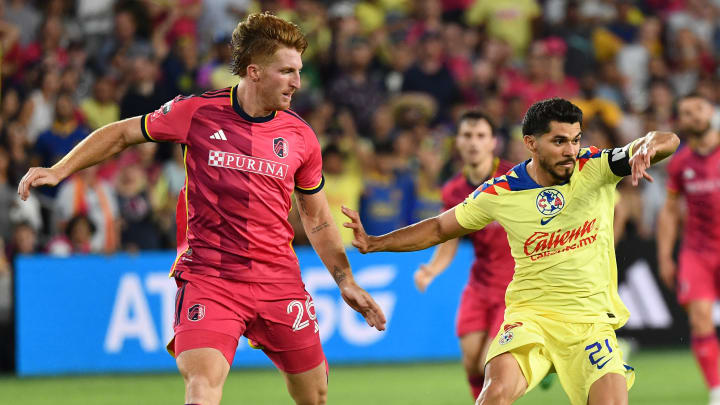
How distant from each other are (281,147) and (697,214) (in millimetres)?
6145

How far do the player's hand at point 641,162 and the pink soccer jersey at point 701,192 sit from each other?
5.31m

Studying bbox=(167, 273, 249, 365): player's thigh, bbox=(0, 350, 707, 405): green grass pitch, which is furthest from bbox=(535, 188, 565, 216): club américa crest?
bbox=(0, 350, 707, 405): green grass pitch

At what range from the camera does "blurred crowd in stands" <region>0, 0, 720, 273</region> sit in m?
13.8

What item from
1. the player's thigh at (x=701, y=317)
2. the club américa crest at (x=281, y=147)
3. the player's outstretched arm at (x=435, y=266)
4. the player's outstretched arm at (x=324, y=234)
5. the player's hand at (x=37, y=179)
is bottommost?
the player's thigh at (x=701, y=317)

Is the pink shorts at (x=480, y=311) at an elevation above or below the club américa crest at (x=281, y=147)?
below

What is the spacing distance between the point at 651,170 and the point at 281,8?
5.86 m

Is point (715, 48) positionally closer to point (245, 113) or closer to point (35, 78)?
point (35, 78)

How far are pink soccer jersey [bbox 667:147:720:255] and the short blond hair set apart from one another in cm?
590

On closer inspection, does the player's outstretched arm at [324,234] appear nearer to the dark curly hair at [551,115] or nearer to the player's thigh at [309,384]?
the player's thigh at [309,384]

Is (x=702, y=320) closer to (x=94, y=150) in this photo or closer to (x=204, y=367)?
(x=204, y=367)

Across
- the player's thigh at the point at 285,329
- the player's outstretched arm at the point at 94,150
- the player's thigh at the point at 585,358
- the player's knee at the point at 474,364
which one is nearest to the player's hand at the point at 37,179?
the player's outstretched arm at the point at 94,150

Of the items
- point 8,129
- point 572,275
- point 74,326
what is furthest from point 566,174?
point 8,129

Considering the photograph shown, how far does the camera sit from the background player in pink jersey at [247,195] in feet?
20.9

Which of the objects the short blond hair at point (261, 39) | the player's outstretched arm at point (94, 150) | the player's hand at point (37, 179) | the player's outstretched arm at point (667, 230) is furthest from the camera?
the player's outstretched arm at point (667, 230)
